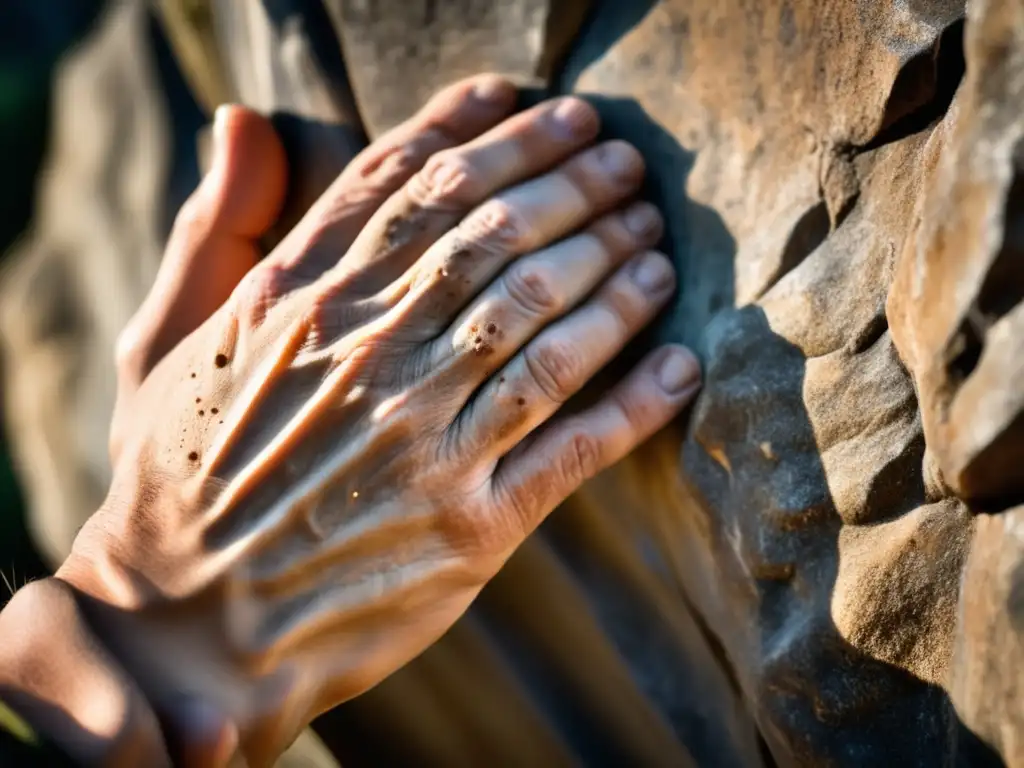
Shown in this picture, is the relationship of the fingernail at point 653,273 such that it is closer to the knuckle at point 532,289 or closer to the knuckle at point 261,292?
the knuckle at point 532,289

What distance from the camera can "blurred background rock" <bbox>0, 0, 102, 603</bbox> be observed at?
1.40 meters

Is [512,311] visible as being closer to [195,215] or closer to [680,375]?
[680,375]

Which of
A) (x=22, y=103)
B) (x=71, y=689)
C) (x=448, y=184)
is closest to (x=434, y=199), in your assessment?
(x=448, y=184)

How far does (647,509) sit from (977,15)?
1.42ft

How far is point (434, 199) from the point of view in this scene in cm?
74

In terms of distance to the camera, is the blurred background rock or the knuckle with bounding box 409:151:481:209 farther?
the blurred background rock

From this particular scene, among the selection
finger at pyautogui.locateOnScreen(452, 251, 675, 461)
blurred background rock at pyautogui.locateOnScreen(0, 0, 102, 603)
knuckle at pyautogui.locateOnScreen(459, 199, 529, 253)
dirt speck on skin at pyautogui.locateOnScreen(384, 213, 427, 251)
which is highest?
blurred background rock at pyautogui.locateOnScreen(0, 0, 102, 603)

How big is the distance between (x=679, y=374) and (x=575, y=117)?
208 mm

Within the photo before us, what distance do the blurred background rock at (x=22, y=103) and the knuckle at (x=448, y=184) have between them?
0.86 meters

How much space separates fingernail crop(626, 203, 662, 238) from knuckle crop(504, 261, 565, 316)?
0.30ft

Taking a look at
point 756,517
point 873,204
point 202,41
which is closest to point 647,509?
point 756,517

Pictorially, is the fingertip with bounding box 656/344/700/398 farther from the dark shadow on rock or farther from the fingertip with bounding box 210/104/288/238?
the fingertip with bounding box 210/104/288/238

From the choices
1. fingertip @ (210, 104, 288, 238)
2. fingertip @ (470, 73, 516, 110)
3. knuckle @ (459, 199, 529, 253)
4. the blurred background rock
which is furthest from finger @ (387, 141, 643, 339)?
the blurred background rock

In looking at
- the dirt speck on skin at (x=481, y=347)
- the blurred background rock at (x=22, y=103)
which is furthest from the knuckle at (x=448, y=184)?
the blurred background rock at (x=22, y=103)
